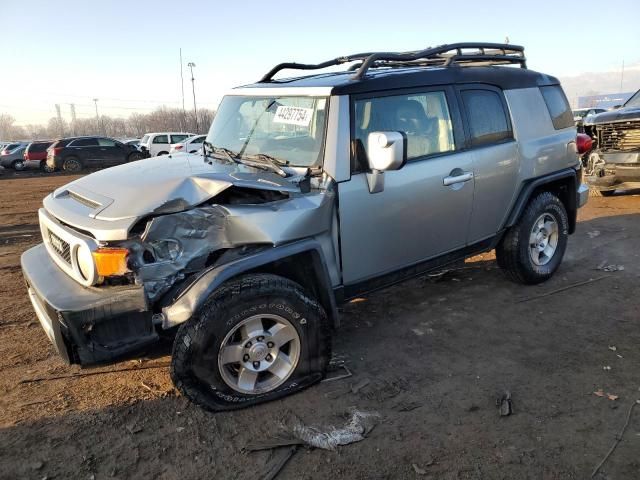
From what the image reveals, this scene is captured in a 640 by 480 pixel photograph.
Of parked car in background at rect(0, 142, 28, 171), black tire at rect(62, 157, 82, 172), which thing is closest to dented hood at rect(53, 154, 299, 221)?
black tire at rect(62, 157, 82, 172)

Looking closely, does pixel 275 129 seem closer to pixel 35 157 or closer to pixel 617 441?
pixel 617 441

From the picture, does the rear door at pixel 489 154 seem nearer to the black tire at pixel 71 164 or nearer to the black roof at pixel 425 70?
the black roof at pixel 425 70

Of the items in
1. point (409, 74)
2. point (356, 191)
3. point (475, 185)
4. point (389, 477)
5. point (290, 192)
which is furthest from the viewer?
point (475, 185)

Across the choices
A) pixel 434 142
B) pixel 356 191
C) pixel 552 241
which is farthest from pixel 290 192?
pixel 552 241

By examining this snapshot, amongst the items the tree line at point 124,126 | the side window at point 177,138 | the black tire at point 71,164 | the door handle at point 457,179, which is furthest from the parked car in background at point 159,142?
the tree line at point 124,126

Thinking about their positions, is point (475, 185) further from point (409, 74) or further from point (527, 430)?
point (527, 430)

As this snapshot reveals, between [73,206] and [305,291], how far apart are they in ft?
5.22

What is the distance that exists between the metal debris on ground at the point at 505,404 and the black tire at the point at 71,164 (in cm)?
2382

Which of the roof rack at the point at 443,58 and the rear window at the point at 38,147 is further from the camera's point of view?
the rear window at the point at 38,147

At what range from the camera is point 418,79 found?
3.75 metres

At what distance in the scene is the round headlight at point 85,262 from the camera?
8.91 feet

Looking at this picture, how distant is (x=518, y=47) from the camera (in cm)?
502

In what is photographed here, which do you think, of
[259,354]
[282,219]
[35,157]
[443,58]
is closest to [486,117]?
[443,58]

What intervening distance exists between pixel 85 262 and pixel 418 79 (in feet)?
8.63
